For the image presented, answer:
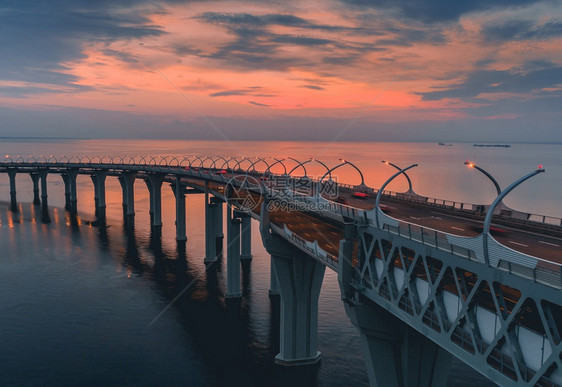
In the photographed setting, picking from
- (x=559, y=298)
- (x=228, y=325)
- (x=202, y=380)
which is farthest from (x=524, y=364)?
→ (x=228, y=325)

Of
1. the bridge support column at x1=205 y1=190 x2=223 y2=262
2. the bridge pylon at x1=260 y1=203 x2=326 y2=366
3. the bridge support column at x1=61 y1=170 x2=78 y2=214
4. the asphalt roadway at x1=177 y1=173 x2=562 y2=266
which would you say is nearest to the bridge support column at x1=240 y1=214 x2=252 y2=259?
the bridge support column at x1=205 y1=190 x2=223 y2=262

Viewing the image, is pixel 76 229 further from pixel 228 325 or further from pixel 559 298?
pixel 559 298

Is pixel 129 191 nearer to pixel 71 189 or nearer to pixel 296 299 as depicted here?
pixel 71 189

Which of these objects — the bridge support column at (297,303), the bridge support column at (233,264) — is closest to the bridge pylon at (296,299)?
the bridge support column at (297,303)

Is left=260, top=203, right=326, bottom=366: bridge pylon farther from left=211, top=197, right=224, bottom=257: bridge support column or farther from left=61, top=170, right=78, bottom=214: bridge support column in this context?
left=61, top=170, right=78, bottom=214: bridge support column

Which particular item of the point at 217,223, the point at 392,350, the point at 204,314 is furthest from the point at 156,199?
the point at 392,350

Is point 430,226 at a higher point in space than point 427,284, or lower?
higher

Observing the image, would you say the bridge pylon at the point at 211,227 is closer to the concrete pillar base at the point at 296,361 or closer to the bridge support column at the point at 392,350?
the concrete pillar base at the point at 296,361
